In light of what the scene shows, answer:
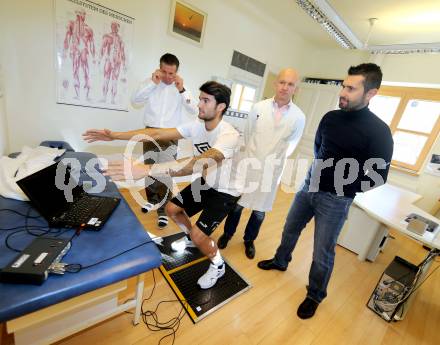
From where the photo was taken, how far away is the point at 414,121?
3840mm

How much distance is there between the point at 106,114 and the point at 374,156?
8.21ft

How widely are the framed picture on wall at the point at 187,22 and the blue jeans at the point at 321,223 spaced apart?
2.30 m

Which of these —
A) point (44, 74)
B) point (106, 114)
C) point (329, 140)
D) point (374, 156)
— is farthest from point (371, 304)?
point (44, 74)

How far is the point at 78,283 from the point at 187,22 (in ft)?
9.47

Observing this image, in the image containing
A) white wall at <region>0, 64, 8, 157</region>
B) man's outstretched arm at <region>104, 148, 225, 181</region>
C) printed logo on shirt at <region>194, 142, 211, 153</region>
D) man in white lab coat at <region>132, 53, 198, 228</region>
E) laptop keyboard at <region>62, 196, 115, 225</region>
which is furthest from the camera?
man in white lab coat at <region>132, 53, 198, 228</region>

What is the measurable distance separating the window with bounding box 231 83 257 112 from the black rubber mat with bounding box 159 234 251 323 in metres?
2.54

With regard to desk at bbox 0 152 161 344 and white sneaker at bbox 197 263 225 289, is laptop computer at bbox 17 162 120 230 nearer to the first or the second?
desk at bbox 0 152 161 344

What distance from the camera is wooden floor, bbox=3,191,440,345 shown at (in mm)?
1364

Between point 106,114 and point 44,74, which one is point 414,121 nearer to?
point 106,114

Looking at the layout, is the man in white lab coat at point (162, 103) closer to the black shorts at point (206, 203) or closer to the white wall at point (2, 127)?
the black shorts at point (206, 203)

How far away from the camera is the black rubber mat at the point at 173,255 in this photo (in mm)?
1863

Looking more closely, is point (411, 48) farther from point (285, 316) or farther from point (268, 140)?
point (285, 316)

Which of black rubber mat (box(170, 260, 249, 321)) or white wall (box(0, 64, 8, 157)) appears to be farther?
white wall (box(0, 64, 8, 157))

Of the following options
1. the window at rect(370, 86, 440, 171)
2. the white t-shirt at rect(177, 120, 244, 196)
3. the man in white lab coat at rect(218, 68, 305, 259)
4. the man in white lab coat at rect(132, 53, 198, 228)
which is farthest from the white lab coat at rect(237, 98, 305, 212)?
the window at rect(370, 86, 440, 171)
